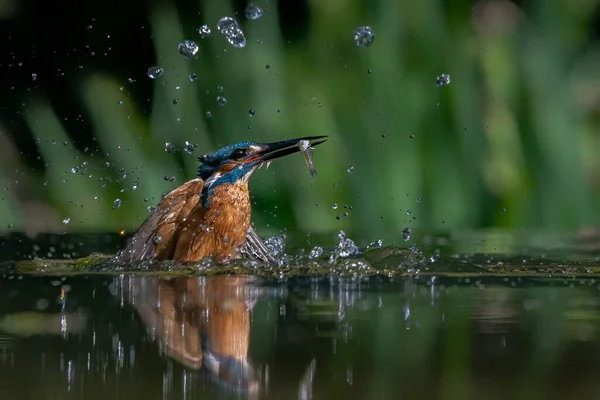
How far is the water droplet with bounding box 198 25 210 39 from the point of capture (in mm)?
6102

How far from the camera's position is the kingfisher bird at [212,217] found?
4805 mm

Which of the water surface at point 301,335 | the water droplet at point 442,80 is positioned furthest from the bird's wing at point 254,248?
the water droplet at point 442,80

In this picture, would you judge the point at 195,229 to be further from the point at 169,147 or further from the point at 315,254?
the point at 169,147

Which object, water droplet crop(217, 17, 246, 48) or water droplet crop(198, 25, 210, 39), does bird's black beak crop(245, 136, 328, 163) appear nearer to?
water droplet crop(217, 17, 246, 48)

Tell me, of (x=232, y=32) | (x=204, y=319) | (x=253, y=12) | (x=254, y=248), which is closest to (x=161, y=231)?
(x=254, y=248)

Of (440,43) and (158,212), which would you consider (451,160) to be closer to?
(440,43)

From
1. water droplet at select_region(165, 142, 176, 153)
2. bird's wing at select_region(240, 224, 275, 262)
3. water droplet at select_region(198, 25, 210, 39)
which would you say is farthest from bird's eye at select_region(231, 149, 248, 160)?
water droplet at select_region(198, 25, 210, 39)

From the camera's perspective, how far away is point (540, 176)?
6039 mm

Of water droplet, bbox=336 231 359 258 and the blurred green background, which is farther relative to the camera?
the blurred green background

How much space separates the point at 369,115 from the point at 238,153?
44.6 inches

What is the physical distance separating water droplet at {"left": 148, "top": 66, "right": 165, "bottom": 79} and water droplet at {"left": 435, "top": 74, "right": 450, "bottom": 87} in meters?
1.46

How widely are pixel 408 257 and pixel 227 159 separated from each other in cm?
107

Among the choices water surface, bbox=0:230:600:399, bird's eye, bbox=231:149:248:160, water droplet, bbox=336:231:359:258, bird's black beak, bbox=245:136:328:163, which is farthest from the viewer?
bird's eye, bbox=231:149:248:160

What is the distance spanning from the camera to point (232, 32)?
18.9 ft
